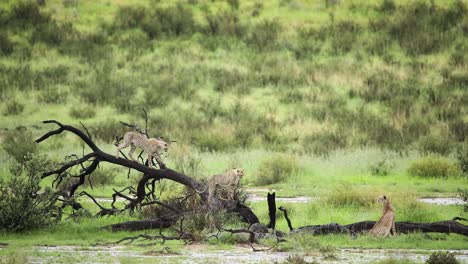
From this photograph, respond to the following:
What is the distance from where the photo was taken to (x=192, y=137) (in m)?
32.2

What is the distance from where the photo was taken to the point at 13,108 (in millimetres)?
36531

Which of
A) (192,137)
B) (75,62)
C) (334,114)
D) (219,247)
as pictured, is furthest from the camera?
(75,62)

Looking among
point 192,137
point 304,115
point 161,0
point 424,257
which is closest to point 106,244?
point 424,257

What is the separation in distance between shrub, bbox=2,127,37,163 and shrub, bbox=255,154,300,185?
5.48 m

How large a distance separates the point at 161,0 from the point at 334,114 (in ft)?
56.6

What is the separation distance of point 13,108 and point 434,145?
14.0m

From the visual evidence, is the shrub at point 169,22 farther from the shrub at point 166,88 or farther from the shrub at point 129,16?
the shrub at point 166,88

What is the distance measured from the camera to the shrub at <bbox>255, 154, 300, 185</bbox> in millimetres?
25375

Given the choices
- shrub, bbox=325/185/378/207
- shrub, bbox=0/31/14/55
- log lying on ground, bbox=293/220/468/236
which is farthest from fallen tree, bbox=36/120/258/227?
shrub, bbox=0/31/14/55

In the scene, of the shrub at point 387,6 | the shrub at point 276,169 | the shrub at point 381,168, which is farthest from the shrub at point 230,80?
the shrub at point 381,168

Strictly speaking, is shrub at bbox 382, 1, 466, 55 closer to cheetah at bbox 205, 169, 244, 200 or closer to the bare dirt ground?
cheetah at bbox 205, 169, 244, 200

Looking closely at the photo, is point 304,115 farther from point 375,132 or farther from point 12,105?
point 12,105

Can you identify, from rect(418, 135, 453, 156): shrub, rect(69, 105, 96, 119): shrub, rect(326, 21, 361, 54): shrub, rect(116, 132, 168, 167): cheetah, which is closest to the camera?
rect(116, 132, 168, 167): cheetah

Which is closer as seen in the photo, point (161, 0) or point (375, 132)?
point (375, 132)
